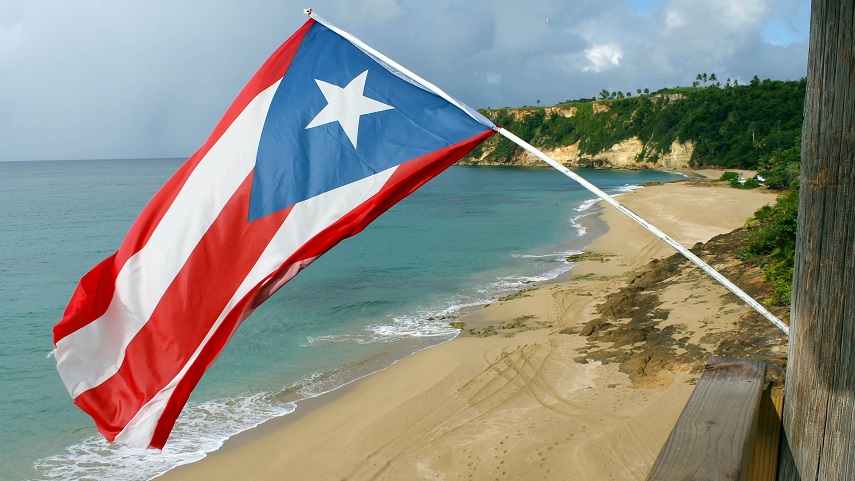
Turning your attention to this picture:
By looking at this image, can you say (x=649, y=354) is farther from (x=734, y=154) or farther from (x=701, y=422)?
(x=734, y=154)

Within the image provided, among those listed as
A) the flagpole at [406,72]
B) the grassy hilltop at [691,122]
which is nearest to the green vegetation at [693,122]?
the grassy hilltop at [691,122]

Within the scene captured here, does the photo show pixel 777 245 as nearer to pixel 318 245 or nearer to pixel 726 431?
pixel 318 245

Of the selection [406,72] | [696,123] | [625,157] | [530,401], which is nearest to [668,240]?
[406,72]

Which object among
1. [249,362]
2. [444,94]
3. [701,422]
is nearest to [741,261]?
[249,362]

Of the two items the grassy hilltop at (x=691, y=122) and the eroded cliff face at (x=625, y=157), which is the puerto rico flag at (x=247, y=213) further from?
the eroded cliff face at (x=625, y=157)

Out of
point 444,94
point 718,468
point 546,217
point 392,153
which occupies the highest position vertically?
point 444,94

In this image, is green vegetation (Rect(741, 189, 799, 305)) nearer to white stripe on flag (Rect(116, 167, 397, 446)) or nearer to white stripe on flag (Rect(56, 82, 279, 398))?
white stripe on flag (Rect(116, 167, 397, 446))
